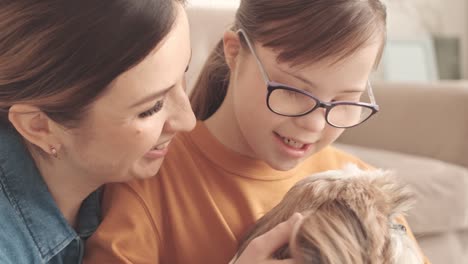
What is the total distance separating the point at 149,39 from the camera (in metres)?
0.93

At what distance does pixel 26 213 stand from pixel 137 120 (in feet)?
0.95

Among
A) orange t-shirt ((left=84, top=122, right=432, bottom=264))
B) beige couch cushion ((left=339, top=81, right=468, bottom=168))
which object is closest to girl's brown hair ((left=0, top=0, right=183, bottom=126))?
orange t-shirt ((left=84, top=122, right=432, bottom=264))

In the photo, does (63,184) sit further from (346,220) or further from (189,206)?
(346,220)

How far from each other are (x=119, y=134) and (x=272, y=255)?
33 centimetres

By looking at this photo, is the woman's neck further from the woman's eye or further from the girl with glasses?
the woman's eye

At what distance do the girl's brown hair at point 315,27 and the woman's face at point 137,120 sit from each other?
0.55 feet

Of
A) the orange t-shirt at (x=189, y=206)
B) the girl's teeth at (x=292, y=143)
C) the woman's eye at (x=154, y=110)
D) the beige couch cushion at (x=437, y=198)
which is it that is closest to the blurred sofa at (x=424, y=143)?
the beige couch cushion at (x=437, y=198)

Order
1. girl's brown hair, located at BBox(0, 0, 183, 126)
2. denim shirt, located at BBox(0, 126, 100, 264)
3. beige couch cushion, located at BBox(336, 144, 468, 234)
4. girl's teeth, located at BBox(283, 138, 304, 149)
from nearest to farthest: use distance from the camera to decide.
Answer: girl's brown hair, located at BBox(0, 0, 183, 126)
denim shirt, located at BBox(0, 126, 100, 264)
girl's teeth, located at BBox(283, 138, 304, 149)
beige couch cushion, located at BBox(336, 144, 468, 234)

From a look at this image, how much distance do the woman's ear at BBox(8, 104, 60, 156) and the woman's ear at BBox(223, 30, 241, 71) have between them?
1.26ft

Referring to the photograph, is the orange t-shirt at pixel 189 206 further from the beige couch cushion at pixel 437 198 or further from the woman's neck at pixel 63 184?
the beige couch cushion at pixel 437 198

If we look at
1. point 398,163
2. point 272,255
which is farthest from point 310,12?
point 398,163

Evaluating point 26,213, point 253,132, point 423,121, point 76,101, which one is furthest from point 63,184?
point 423,121

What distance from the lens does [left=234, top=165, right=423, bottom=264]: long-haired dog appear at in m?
0.93

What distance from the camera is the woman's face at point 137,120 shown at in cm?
94
